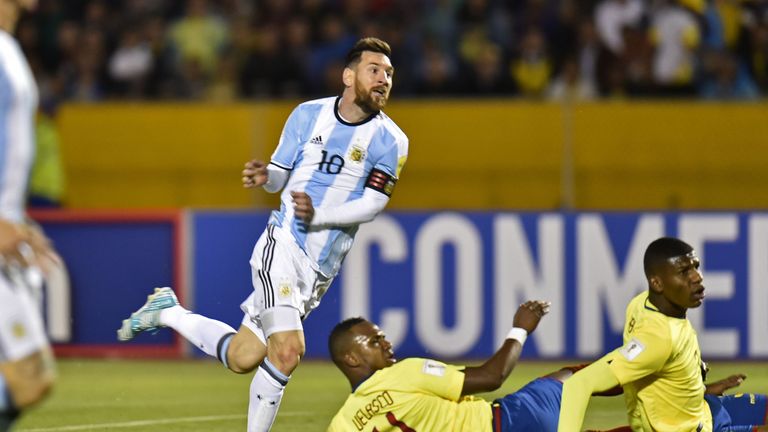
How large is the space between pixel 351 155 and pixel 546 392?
164cm

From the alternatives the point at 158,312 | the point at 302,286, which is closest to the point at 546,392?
the point at 302,286

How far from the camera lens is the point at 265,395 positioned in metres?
6.83

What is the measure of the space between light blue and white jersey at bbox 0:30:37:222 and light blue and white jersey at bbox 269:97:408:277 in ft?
8.39

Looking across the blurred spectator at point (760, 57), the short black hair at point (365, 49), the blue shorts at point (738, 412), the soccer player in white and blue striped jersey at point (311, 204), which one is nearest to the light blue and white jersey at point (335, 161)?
the soccer player in white and blue striped jersey at point (311, 204)

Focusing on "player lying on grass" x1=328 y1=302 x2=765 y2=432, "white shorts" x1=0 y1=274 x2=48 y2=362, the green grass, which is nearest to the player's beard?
"player lying on grass" x1=328 y1=302 x2=765 y2=432

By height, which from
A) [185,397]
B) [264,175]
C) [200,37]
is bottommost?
[185,397]

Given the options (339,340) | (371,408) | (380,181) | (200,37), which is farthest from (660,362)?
(200,37)

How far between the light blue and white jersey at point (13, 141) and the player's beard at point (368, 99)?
2752mm

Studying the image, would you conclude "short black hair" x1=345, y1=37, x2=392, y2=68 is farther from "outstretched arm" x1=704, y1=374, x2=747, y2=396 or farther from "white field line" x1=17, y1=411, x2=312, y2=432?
"white field line" x1=17, y1=411, x2=312, y2=432

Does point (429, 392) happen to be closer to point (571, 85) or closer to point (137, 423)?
point (137, 423)

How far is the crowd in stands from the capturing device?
14.1 meters

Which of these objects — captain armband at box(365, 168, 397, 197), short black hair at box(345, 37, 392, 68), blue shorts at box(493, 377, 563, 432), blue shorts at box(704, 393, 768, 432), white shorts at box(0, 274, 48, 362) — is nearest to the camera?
white shorts at box(0, 274, 48, 362)

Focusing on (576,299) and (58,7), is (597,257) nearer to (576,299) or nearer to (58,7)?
(576,299)

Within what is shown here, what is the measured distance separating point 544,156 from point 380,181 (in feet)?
22.1
